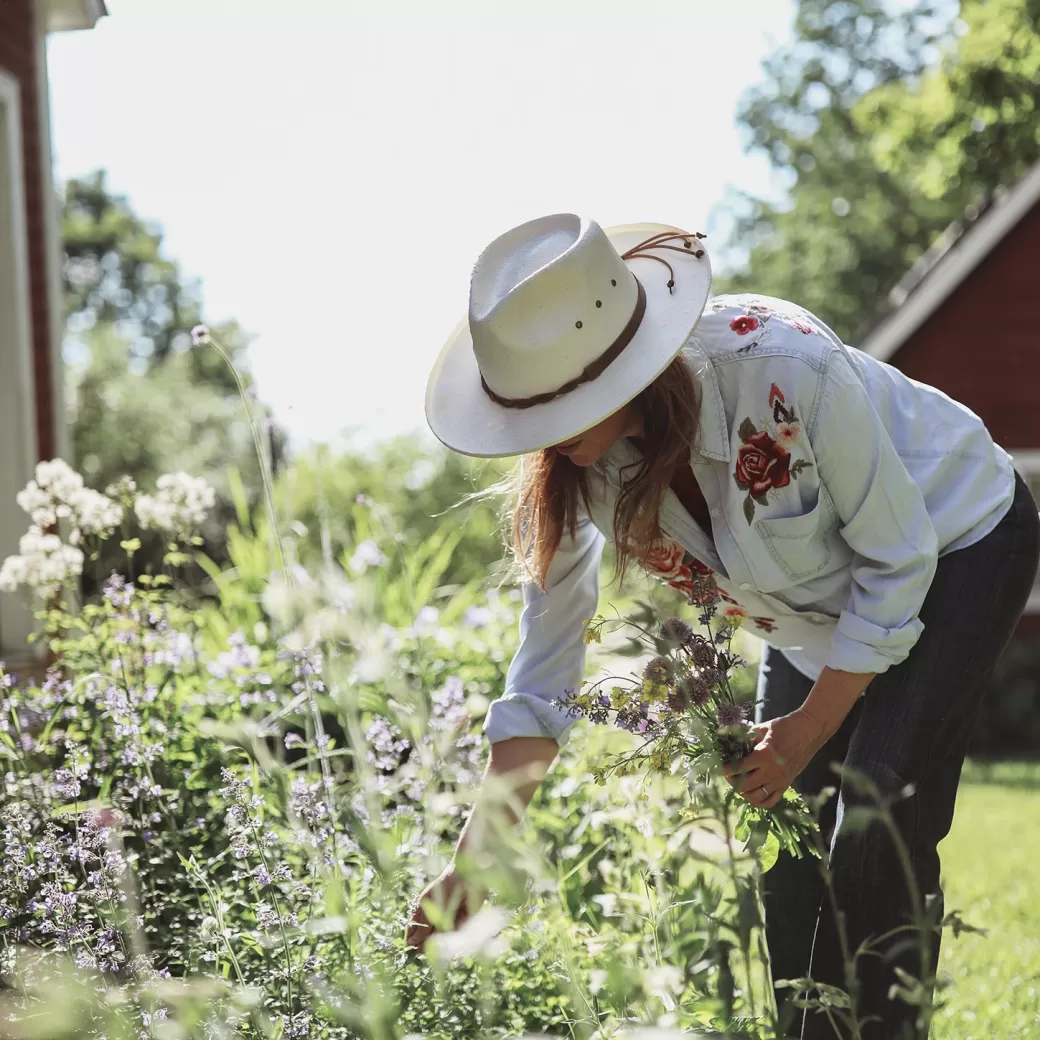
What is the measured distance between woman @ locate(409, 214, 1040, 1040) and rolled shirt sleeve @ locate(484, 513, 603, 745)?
0.07ft

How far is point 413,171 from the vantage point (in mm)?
14703

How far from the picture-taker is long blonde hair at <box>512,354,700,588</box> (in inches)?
81.7

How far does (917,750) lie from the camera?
203 centimetres

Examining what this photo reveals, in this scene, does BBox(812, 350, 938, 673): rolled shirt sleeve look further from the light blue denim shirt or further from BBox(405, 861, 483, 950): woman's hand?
BBox(405, 861, 483, 950): woman's hand

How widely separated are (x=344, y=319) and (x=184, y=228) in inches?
1498

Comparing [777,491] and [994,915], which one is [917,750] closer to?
[777,491]

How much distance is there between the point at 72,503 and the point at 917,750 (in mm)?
1944

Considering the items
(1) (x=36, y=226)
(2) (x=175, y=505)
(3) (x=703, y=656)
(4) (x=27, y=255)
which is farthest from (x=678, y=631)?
(1) (x=36, y=226)

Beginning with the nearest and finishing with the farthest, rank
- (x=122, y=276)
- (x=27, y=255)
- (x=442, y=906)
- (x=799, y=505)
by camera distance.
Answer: (x=442, y=906), (x=799, y=505), (x=27, y=255), (x=122, y=276)

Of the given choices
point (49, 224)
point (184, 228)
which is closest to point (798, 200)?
point (184, 228)

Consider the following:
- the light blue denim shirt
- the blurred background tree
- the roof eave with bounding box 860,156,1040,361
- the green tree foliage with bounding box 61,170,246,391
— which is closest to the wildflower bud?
the light blue denim shirt

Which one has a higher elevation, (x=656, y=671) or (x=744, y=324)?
(x=744, y=324)

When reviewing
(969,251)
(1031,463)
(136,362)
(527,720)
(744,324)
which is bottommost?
(136,362)

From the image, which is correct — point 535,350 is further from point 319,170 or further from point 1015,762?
point 319,170
